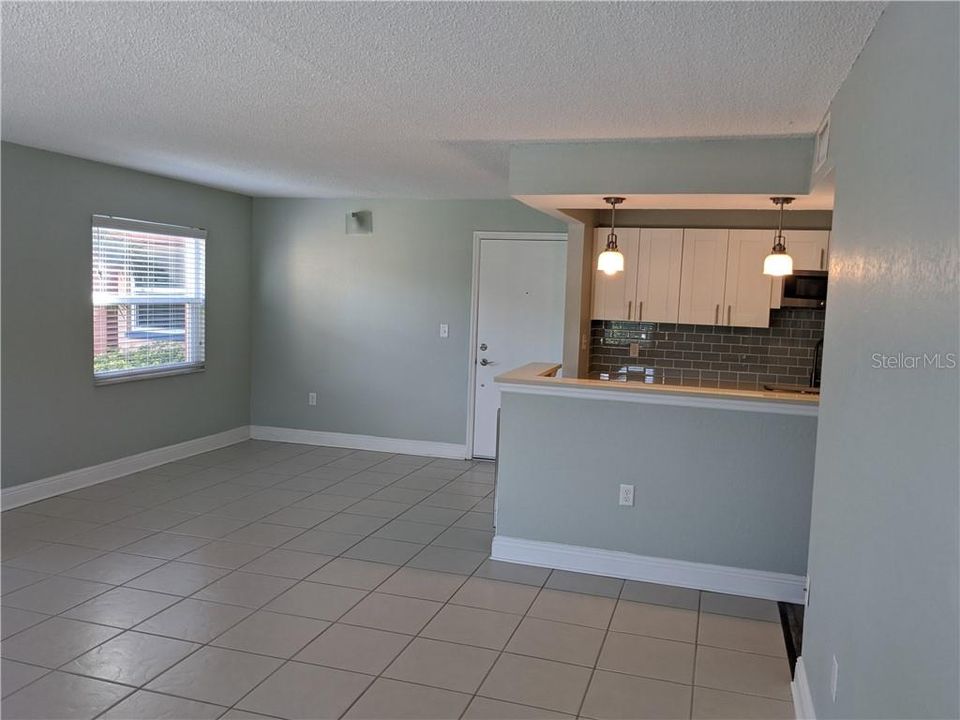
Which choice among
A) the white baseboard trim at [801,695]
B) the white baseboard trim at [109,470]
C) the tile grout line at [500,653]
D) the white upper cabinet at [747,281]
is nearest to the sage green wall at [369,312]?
the white baseboard trim at [109,470]

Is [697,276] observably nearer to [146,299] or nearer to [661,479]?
[661,479]

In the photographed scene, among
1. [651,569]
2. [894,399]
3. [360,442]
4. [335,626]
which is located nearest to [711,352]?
[651,569]

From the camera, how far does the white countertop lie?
12.4 ft

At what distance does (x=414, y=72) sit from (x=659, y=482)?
242 centimetres

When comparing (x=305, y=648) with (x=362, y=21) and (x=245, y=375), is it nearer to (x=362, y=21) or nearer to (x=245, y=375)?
(x=362, y=21)

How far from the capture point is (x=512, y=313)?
6.62 metres

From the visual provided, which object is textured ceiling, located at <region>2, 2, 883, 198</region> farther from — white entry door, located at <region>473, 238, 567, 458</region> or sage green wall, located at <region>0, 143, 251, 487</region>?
white entry door, located at <region>473, 238, 567, 458</region>

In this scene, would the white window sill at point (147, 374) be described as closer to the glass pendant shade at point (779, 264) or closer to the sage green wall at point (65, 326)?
the sage green wall at point (65, 326)

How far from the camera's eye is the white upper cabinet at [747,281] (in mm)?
5613

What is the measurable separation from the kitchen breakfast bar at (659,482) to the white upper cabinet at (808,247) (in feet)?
5.85

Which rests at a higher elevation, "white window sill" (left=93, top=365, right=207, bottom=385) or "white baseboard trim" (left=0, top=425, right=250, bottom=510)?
"white window sill" (left=93, top=365, right=207, bottom=385)

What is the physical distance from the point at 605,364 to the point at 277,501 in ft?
9.22

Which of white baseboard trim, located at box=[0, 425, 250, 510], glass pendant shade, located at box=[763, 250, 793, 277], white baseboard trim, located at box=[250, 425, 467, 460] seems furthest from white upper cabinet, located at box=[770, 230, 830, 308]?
white baseboard trim, located at box=[0, 425, 250, 510]

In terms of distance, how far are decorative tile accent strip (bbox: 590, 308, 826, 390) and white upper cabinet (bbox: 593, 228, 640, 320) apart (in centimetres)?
19
